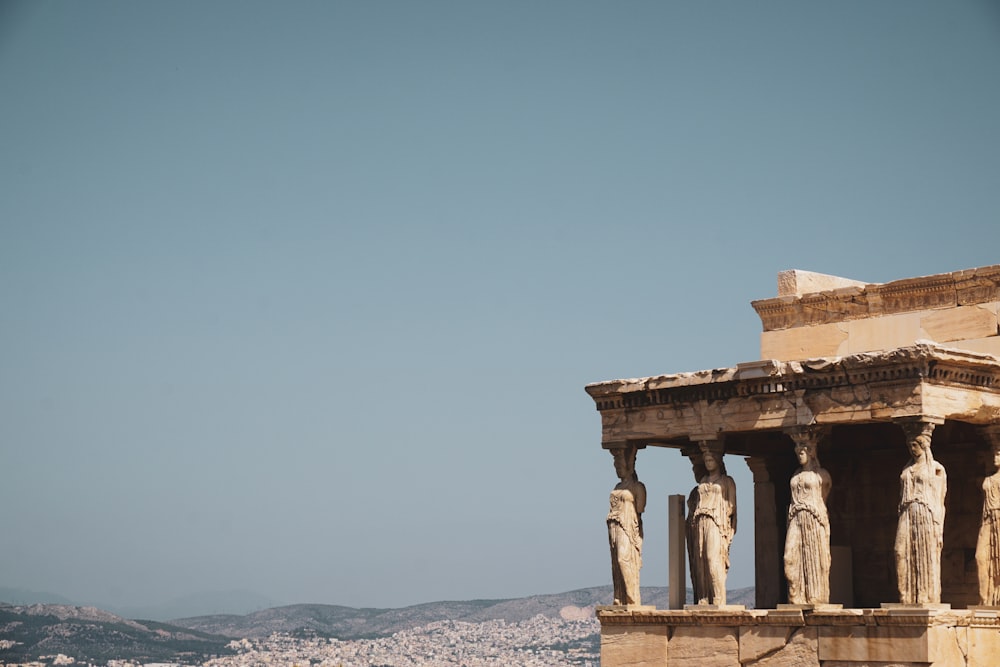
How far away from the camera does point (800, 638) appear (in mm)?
17922

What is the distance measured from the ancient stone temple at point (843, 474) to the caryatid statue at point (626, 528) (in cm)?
7

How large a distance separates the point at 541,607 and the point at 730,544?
176 feet

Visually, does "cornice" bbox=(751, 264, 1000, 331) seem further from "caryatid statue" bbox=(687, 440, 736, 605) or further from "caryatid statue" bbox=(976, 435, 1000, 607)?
"caryatid statue" bbox=(687, 440, 736, 605)

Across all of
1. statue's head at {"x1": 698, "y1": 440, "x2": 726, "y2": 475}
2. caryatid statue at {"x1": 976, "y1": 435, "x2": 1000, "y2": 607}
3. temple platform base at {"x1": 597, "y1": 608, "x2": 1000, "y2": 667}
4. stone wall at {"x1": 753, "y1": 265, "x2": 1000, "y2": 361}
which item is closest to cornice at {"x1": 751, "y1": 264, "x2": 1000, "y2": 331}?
stone wall at {"x1": 753, "y1": 265, "x2": 1000, "y2": 361}

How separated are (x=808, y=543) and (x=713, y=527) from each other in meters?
1.24

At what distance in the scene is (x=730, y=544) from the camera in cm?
1923

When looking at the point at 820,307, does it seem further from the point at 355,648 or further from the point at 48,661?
the point at 355,648

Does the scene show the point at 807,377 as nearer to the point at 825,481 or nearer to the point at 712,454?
the point at 825,481

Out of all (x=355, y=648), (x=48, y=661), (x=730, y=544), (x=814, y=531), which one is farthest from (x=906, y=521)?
(x=355, y=648)

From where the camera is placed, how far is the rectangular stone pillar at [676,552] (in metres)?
20.0

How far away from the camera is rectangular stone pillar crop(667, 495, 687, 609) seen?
20016 mm

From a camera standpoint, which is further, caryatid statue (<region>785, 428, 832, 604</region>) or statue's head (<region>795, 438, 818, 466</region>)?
statue's head (<region>795, 438, 818, 466</region>)

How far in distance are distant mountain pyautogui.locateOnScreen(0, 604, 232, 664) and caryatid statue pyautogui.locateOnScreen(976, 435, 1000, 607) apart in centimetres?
4549

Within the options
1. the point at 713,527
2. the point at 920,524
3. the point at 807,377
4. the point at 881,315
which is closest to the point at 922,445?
the point at 920,524
